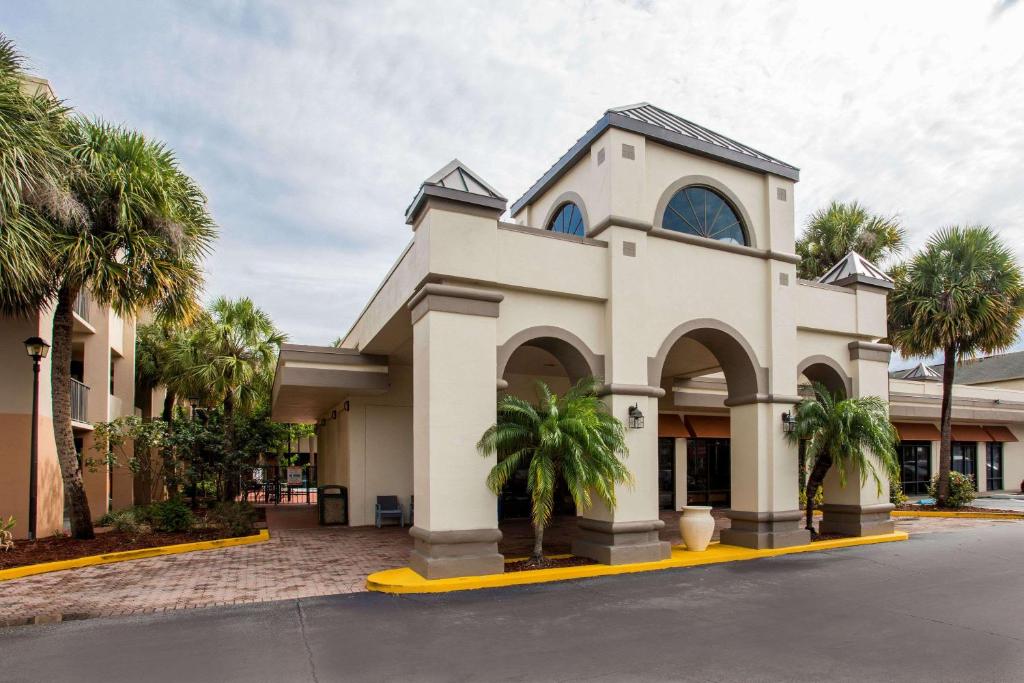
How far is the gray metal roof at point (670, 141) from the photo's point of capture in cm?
1155

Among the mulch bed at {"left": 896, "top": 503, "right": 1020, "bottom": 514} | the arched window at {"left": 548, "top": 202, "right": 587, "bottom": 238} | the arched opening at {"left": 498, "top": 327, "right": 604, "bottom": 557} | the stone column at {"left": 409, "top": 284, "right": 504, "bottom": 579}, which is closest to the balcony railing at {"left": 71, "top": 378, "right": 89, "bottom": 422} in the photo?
the arched opening at {"left": 498, "top": 327, "right": 604, "bottom": 557}

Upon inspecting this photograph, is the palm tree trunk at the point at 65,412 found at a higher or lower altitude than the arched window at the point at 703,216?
lower

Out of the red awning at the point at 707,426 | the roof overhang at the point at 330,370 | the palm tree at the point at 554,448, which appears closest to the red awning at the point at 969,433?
the red awning at the point at 707,426

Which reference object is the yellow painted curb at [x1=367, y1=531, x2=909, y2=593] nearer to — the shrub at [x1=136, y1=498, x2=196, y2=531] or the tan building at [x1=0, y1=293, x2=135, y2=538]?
the shrub at [x1=136, y1=498, x2=196, y2=531]

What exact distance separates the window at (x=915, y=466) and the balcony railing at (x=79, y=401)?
92.0 feet

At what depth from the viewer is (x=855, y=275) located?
1437 centimetres

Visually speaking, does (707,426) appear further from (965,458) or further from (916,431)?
(965,458)

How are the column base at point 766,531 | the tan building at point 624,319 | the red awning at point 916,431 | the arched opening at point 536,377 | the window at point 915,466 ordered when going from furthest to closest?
the window at point 915,466 → the red awning at point 916,431 → the column base at point 766,531 → the arched opening at point 536,377 → the tan building at point 624,319

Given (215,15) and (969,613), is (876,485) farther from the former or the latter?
(215,15)

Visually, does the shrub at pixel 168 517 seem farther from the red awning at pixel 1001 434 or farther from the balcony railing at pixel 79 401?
the red awning at pixel 1001 434

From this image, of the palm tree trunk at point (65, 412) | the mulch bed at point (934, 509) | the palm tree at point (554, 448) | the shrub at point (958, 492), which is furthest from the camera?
the shrub at point (958, 492)

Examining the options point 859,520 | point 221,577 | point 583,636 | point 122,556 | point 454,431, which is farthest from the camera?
point 859,520

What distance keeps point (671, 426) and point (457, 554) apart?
44.3ft

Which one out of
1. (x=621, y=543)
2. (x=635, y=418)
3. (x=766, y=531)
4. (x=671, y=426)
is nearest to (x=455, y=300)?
(x=635, y=418)
